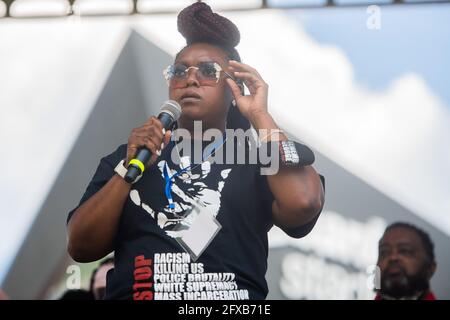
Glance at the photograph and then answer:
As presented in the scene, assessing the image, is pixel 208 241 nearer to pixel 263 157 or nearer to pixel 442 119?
pixel 263 157

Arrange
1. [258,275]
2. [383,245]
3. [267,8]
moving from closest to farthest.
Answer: [258,275]
[383,245]
[267,8]

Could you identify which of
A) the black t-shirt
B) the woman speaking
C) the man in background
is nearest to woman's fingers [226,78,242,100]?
the woman speaking

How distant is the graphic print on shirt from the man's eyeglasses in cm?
28

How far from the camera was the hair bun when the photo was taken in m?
2.75

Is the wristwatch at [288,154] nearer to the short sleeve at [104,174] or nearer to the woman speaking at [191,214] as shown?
the woman speaking at [191,214]

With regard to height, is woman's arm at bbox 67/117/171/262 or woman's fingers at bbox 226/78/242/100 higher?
woman's fingers at bbox 226/78/242/100

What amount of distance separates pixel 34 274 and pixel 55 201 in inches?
14.9

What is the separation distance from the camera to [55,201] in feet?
13.0

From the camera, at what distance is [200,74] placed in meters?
2.67

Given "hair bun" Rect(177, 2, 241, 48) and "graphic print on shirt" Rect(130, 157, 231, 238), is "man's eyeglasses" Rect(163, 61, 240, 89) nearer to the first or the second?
"hair bun" Rect(177, 2, 241, 48)

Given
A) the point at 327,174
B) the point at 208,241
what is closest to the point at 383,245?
the point at 327,174

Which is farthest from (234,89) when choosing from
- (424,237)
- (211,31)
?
(424,237)

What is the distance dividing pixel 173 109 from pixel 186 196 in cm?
28

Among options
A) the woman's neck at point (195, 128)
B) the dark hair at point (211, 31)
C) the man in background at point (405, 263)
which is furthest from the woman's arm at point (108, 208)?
the man in background at point (405, 263)
